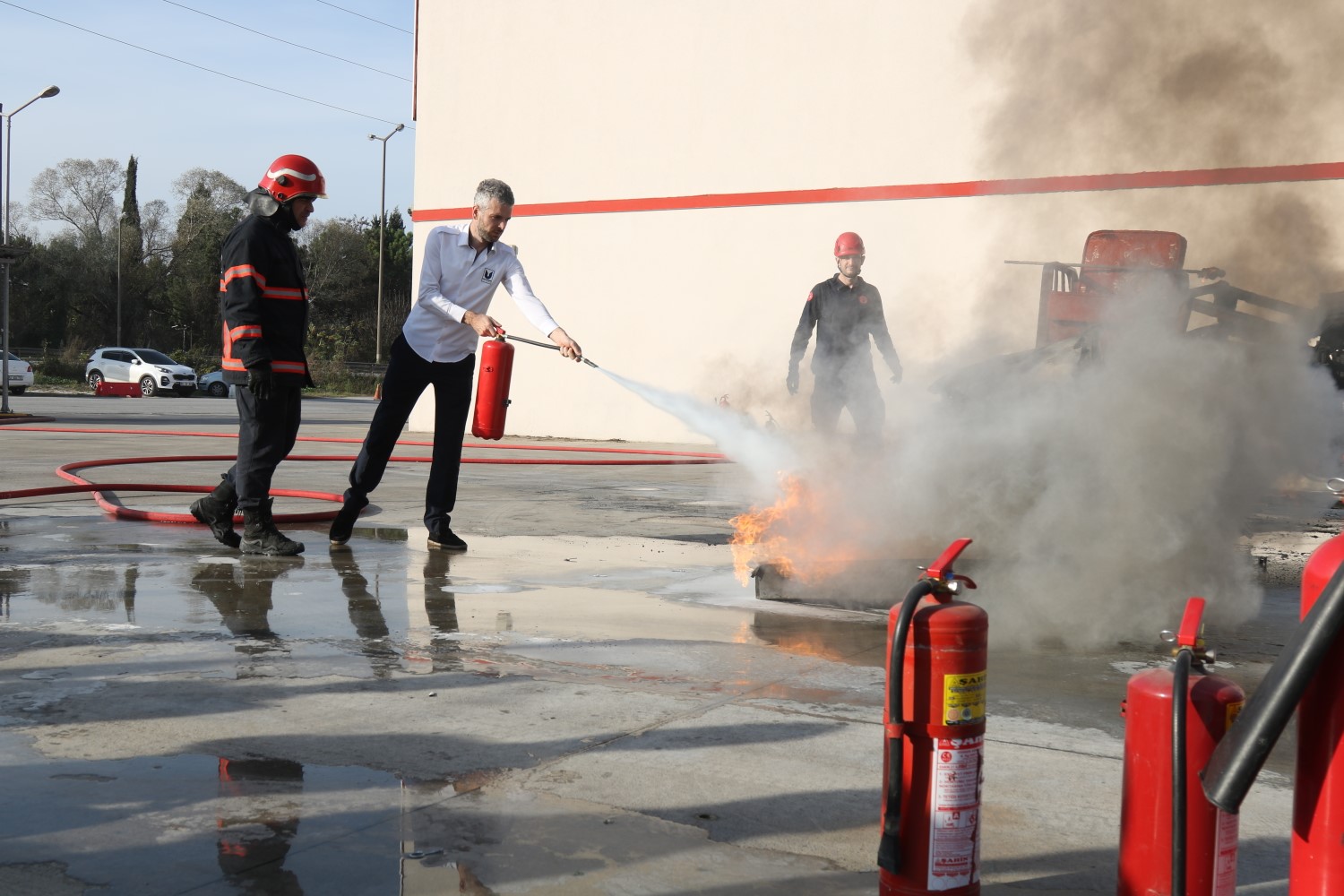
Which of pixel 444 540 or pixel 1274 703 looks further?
pixel 444 540

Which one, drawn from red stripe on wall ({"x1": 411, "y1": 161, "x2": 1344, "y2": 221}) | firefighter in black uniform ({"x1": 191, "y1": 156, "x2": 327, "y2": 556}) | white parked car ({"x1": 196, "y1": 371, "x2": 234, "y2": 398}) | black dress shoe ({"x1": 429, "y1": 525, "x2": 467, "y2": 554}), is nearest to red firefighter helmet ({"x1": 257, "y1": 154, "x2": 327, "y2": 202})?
firefighter in black uniform ({"x1": 191, "y1": 156, "x2": 327, "y2": 556})

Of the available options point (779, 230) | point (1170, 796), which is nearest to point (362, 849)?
point (1170, 796)

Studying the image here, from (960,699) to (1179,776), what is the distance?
44 centimetres

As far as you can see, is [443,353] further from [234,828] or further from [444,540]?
[234,828]

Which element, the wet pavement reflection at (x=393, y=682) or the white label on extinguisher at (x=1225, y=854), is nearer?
the white label on extinguisher at (x=1225, y=854)

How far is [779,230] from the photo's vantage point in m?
17.6

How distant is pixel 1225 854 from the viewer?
2176 millimetres

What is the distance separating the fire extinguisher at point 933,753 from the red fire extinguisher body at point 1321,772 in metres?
0.65

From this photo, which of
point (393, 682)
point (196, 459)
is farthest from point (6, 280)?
point (393, 682)

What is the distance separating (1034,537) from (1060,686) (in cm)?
122

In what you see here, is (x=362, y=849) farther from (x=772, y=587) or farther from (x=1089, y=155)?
(x=1089, y=155)

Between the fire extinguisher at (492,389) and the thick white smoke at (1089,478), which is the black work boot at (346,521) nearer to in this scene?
the fire extinguisher at (492,389)

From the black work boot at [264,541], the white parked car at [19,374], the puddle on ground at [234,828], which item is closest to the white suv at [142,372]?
the white parked car at [19,374]

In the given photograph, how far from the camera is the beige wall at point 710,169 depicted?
15445 mm
